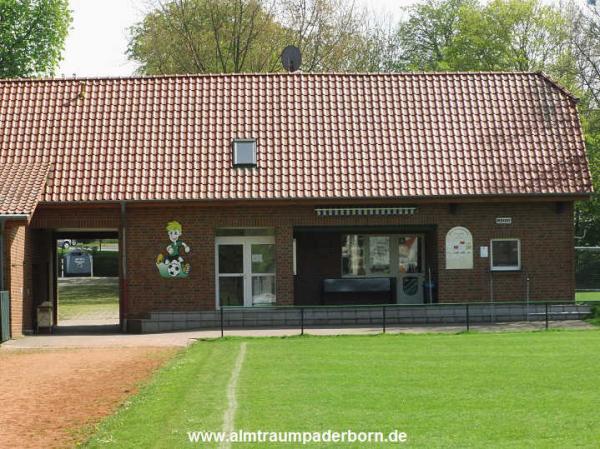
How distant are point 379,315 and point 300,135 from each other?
589cm

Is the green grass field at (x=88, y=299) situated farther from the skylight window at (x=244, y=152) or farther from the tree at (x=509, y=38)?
the tree at (x=509, y=38)

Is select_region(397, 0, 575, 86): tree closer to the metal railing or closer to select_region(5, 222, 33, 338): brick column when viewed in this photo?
the metal railing

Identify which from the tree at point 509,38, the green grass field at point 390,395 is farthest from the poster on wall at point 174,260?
the tree at point 509,38

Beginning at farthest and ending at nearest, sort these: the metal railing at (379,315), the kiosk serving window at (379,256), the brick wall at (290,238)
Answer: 1. the kiosk serving window at (379,256)
2. the brick wall at (290,238)
3. the metal railing at (379,315)

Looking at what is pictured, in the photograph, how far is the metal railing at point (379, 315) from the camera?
3067cm

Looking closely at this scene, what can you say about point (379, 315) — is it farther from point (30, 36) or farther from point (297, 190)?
point (30, 36)

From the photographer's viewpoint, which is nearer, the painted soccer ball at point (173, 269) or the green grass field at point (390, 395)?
the green grass field at point (390, 395)

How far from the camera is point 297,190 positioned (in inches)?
1272

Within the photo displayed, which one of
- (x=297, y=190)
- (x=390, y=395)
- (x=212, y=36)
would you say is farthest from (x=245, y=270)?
(x=212, y=36)

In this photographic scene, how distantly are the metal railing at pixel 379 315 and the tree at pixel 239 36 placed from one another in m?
28.1

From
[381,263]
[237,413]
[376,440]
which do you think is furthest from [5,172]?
[376,440]

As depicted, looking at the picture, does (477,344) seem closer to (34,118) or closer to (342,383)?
(342,383)

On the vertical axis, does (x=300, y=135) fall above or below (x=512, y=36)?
below

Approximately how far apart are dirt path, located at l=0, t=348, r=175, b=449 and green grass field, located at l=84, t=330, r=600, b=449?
42cm
